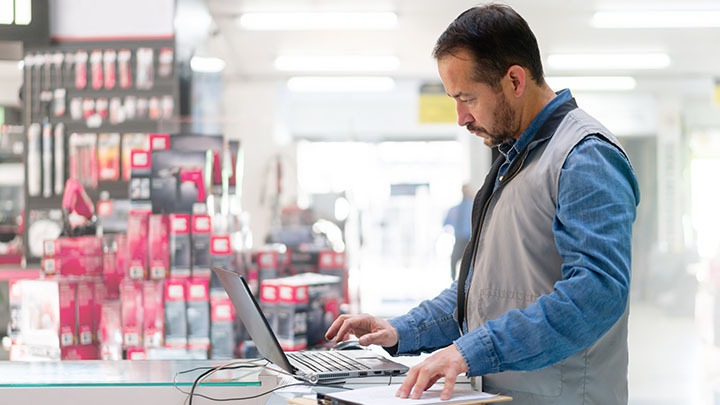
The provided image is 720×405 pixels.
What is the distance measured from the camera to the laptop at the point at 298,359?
1513mm

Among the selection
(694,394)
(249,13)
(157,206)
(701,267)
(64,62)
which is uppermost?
(249,13)

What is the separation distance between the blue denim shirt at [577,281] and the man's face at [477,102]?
7.9 inches

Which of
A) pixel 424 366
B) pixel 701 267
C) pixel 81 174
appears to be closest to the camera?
pixel 424 366

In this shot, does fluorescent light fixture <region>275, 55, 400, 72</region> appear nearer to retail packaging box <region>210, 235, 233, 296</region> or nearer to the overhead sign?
the overhead sign

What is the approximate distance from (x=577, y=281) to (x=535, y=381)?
27cm

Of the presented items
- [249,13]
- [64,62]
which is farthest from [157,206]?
[249,13]

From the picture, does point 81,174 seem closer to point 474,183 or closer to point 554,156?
point 554,156

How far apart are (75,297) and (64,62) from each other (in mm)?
2036

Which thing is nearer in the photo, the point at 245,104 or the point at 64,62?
the point at 64,62

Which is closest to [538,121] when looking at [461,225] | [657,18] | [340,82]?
[657,18]

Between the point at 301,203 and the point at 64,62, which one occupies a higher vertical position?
the point at 64,62

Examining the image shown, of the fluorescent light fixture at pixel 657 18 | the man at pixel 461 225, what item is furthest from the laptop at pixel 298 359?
the man at pixel 461 225

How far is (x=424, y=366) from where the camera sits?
3.97 feet

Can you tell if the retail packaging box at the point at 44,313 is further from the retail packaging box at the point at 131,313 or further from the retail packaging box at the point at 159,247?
the retail packaging box at the point at 159,247
